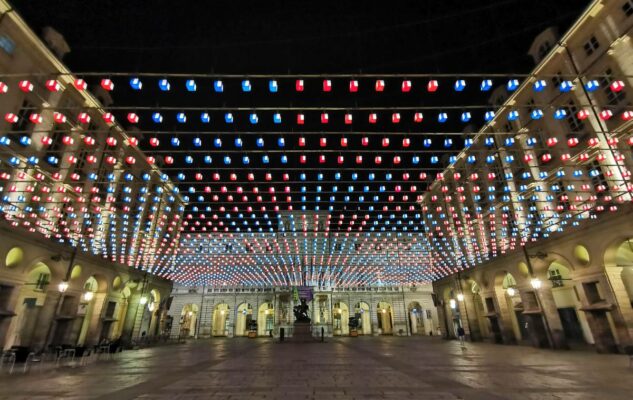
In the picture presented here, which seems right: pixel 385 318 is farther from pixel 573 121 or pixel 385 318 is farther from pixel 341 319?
pixel 573 121

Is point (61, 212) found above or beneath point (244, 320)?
above

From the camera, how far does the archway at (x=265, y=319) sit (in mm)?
52969

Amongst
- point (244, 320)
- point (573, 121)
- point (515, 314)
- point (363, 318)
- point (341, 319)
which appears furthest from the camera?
point (341, 319)

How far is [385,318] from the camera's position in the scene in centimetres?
5509

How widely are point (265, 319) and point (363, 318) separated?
17070mm

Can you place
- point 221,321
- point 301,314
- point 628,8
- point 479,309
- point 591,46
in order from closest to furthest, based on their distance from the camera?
point 628,8, point 591,46, point 479,309, point 301,314, point 221,321

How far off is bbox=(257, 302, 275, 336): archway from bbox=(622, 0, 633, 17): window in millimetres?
52419

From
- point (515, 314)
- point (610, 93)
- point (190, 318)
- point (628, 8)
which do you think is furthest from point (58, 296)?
point (628, 8)

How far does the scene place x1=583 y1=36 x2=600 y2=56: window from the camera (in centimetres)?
1745

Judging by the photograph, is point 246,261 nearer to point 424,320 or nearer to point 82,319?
point 82,319

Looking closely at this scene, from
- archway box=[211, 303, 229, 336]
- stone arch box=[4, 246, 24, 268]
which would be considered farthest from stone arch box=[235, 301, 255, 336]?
stone arch box=[4, 246, 24, 268]

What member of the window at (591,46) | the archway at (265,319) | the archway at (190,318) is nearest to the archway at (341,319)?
the archway at (265,319)

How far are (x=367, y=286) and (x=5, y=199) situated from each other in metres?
47.3

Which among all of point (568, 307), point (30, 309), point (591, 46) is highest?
point (591, 46)
